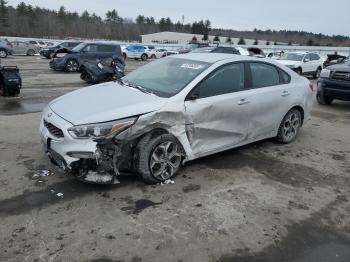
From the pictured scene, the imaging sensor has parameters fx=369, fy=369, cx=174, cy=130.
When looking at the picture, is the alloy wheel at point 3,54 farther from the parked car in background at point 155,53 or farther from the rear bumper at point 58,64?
the parked car in background at point 155,53

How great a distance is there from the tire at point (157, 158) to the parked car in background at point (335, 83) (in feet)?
23.7

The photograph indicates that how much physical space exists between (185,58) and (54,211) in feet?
10.1

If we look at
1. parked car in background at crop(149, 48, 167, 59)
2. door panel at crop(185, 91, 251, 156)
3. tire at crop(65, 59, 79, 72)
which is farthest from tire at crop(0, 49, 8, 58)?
door panel at crop(185, 91, 251, 156)

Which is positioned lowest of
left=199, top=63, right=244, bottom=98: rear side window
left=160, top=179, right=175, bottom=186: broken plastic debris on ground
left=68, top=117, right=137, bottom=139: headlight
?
left=160, top=179, right=175, bottom=186: broken plastic debris on ground

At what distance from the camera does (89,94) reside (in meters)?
5.12

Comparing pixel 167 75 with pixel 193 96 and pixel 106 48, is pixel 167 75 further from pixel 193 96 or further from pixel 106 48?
pixel 106 48

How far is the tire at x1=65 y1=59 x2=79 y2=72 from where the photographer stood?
19.5m

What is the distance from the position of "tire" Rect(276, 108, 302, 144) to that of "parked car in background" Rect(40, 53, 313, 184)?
118 mm

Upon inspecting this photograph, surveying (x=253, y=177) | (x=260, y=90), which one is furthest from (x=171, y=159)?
(x=260, y=90)

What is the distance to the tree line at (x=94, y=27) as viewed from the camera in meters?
82.2

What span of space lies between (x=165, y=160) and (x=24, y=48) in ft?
113

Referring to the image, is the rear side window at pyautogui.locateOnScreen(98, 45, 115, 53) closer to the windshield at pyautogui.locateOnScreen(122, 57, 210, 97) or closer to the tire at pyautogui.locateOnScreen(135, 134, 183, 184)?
the windshield at pyautogui.locateOnScreen(122, 57, 210, 97)

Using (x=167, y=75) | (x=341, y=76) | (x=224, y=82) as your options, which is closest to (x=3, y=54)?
(x=341, y=76)

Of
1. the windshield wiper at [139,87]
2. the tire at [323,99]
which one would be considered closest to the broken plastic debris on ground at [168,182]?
the windshield wiper at [139,87]
